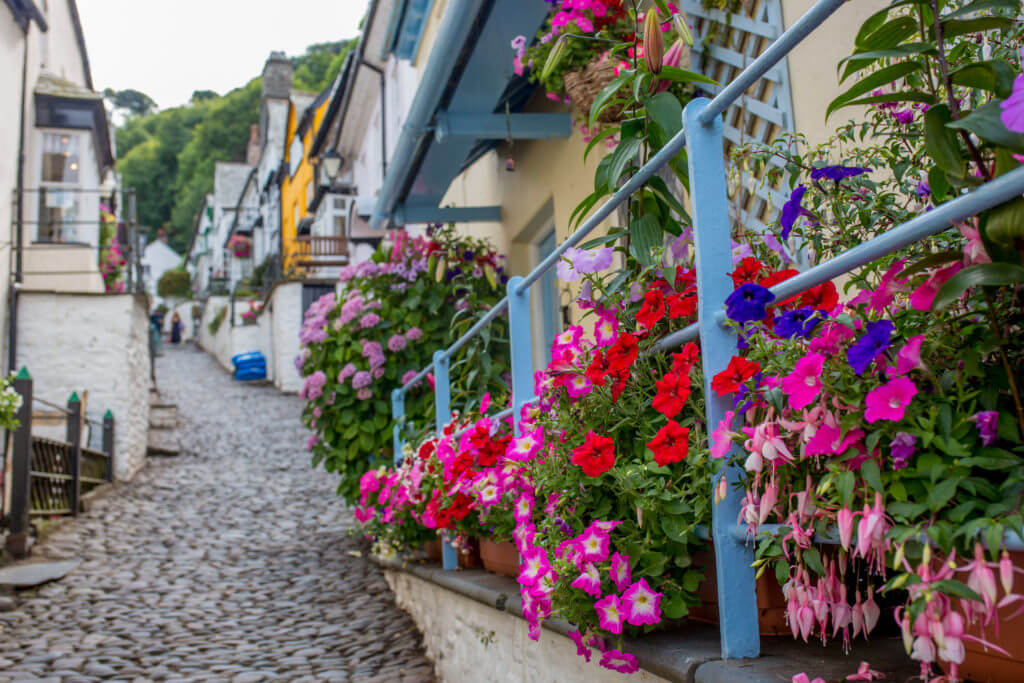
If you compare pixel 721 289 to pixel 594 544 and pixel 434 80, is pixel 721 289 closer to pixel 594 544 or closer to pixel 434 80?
pixel 594 544

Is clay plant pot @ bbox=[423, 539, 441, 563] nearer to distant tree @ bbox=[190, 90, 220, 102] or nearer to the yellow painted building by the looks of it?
the yellow painted building

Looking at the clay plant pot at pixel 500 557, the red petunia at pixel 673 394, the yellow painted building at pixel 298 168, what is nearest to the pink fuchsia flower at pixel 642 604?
the red petunia at pixel 673 394

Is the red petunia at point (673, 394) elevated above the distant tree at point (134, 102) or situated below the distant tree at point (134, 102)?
below

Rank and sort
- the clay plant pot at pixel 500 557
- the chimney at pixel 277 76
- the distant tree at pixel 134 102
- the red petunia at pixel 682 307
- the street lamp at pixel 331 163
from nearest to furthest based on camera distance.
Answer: the red petunia at pixel 682 307 → the clay plant pot at pixel 500 557 → the street lamp at pixel 331 163 → the chimney at pixel 277 76 → the distant tree at pixel 134 102

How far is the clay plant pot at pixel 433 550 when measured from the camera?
15.3 feet

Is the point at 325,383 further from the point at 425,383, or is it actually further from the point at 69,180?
the point at 69,180

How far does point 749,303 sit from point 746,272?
0.26m

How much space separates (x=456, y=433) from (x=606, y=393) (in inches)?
67.2

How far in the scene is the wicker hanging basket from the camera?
3627 millimetres

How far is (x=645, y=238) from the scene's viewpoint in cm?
210

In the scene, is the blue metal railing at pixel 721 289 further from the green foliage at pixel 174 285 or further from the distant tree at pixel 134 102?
the distant tree at pixel 134 102

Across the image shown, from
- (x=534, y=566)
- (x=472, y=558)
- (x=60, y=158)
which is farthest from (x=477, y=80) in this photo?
(x=60, y=158)

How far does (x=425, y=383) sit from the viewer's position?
578 cm

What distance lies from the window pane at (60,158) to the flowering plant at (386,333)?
913 centimetres
